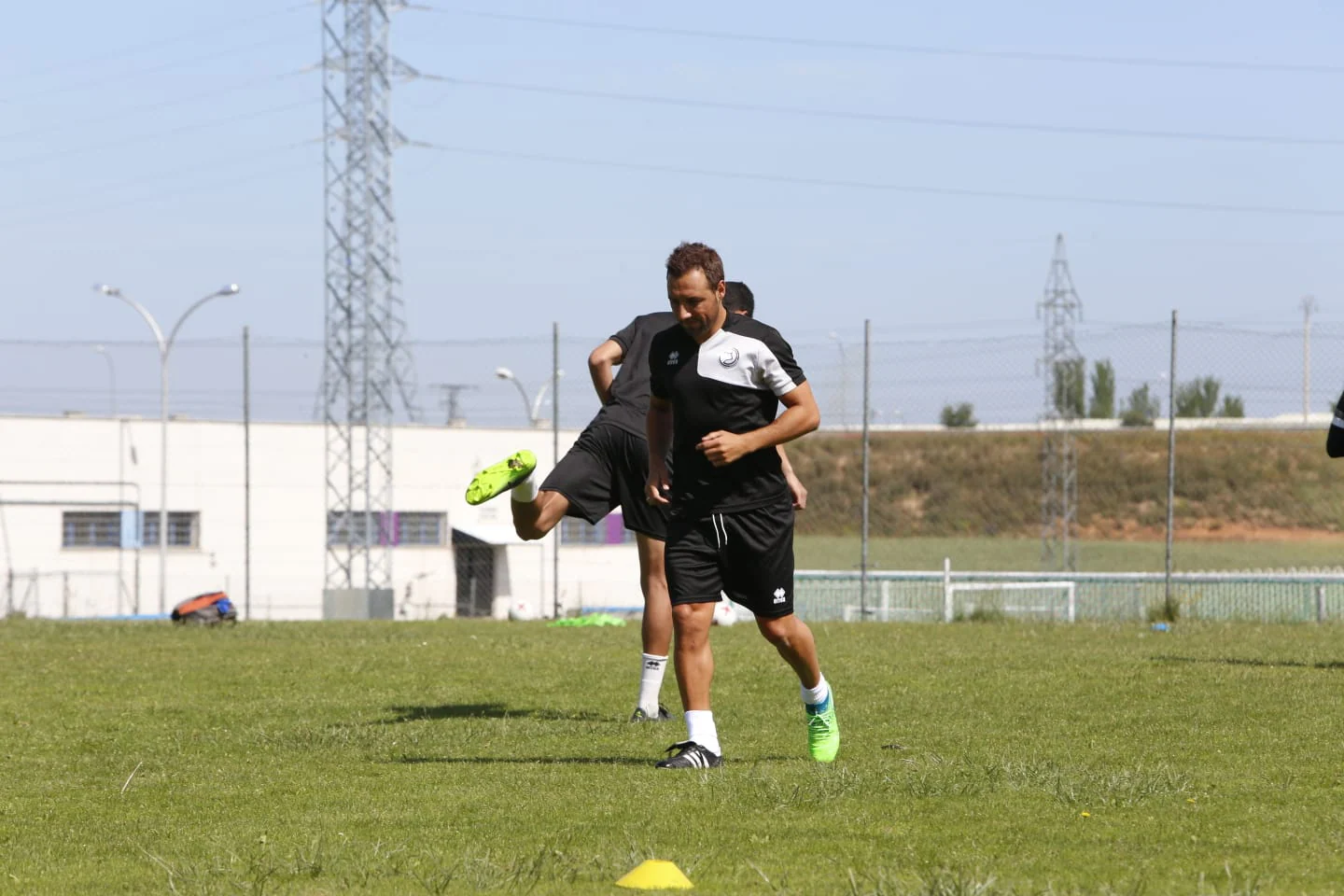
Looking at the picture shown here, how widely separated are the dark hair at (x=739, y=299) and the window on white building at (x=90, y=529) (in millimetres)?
32585

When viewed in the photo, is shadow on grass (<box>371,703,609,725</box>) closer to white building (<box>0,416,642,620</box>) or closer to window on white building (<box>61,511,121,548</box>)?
white building (<box>0,416,642,620</box>)

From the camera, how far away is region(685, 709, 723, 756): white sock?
617 centimetres

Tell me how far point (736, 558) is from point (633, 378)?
2370 mm

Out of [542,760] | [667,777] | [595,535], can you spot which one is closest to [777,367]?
[667,777]

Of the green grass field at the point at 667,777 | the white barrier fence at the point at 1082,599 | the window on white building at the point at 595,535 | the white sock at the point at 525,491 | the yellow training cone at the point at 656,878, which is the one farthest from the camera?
the window on white building at the point at 595,535

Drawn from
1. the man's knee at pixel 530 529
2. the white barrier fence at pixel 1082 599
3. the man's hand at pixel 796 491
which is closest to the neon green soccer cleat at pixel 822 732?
the man's hand at pixel 796 491

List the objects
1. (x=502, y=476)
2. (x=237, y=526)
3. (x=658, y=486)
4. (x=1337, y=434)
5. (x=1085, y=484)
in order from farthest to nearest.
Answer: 1. (x=1085, y=484)
2. (x=237, y=526)
3. (x=1337, y=434)
4. (x=502, y=476)
5. (x=658, y=486)

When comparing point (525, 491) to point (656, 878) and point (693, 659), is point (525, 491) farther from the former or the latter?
point (656, 878)

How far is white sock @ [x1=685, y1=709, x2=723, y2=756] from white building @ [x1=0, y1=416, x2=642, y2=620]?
2937cm

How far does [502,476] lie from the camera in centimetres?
766

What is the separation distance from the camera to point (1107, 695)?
28.1 ft

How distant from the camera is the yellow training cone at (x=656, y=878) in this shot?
386 cm

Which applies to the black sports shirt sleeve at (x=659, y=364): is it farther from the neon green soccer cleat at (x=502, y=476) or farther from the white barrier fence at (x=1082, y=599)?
the white barrier fence at (x=1082, y=599)

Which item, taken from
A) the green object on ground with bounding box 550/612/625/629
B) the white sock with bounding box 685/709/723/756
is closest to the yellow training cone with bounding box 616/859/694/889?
the white sock with bounding box 685/709/723/756
